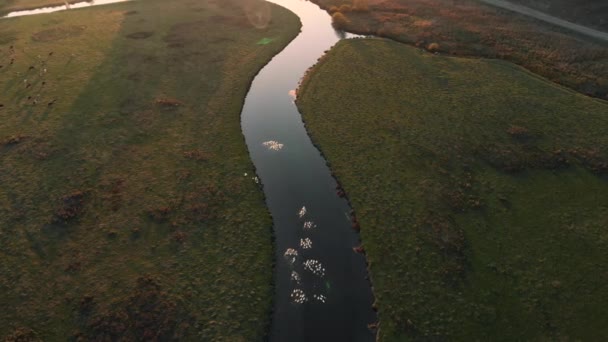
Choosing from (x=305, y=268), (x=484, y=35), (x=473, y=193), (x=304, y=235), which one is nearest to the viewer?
(x=305, y=268)

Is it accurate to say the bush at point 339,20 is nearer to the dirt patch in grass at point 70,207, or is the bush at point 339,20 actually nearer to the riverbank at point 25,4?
the dirt patch in grass at point 70,207

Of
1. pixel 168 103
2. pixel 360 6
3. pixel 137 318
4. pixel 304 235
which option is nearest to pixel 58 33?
pixel 168 103

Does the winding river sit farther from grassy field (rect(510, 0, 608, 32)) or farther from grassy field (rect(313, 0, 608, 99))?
grassy field (rect(510, 0, 608, 32))

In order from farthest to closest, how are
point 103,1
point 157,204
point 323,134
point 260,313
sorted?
point 103,1 < point 323,134 < point 157,204 < point 260,313

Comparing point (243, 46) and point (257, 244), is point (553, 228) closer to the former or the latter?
point (257, 244)

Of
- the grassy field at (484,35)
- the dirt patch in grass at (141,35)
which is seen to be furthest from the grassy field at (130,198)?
the grassy field at (484,35)

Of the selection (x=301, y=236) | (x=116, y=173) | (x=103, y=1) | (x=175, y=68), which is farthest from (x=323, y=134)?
(x=103, y=1)

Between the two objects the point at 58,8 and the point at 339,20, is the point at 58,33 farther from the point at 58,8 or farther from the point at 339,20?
the point at 339,20
